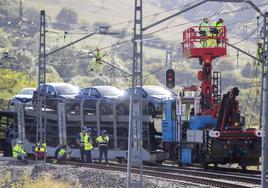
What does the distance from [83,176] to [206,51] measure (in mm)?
8133

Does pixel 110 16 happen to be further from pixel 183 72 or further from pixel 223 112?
pixel 223 112

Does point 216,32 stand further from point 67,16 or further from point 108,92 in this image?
point 67,16

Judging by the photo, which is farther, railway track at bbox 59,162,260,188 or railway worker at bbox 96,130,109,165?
railway worker at bbox 96,130,109,165

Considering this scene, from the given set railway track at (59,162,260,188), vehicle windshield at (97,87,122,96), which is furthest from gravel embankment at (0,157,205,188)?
vehicle windshield at (97,87,122,96)

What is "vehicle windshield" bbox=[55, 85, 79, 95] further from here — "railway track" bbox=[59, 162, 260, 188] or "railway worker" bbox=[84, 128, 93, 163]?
"railway track" bbox=[59, 162, 260, 188]

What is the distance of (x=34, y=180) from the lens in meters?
26.7

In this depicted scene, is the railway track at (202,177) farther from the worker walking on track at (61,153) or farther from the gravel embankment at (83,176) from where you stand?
the worker walking on track at (61,153)

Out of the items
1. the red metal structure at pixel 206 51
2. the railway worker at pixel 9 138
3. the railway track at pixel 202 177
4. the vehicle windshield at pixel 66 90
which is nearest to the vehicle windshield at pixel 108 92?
the vehicle windshield at pixel 66 90

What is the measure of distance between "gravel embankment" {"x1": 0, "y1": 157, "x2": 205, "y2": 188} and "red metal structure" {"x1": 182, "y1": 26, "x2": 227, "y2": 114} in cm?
544

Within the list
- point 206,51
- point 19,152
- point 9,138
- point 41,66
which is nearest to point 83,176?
point 41,66

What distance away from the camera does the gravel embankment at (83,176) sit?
2411cm

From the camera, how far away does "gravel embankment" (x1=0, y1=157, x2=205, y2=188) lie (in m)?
24.1

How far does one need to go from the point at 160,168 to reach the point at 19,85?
4471 cm

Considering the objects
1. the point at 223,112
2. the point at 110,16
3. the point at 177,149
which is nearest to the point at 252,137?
the point at 223,112
